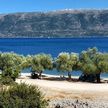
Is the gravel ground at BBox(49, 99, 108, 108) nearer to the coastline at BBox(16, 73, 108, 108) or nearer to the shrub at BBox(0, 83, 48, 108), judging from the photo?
the coastline at BBox(16, 73, 108, 108)

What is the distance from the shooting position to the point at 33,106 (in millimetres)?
33938

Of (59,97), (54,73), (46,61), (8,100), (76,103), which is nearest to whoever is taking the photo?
(8,100)

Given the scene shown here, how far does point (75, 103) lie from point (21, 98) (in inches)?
429

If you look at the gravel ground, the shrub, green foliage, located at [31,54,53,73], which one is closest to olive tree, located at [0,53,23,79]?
green foliage, located at [31,54,53,73]

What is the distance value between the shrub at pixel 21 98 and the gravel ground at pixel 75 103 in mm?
8508

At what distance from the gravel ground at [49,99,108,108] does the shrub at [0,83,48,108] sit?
8.51m

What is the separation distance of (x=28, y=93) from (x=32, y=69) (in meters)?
42.3

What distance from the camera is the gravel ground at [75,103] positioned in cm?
4338

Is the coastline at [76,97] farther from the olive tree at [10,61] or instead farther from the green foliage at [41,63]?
the green foliage at [41,63]

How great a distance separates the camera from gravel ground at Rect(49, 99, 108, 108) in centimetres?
4338

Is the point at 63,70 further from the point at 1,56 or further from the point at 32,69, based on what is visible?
the point at 1,56

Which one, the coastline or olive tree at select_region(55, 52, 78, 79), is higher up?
olive tree at select_region(55, 52, 78, 79)

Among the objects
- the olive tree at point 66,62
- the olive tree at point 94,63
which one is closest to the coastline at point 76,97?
the olive tree at point 94,63

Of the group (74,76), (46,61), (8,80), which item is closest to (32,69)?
(46,61)
